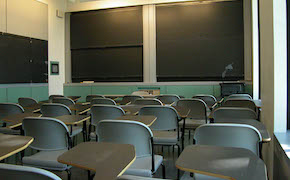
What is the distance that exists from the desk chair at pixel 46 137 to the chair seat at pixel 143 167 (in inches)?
25.5

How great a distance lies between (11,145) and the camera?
5.37 ft

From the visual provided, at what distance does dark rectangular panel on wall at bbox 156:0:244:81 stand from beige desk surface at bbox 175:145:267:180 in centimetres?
677

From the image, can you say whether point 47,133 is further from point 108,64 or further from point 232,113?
point 108,64

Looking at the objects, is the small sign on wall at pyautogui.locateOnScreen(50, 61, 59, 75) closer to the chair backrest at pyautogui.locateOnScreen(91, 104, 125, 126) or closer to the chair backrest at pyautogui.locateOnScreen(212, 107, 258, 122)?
the chair backrest at pyautogui.locateOnScreen(91, 104, 125, 126)

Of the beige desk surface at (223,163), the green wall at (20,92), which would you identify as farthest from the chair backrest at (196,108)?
the green wall at (20,92)

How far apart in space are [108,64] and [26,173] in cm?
813

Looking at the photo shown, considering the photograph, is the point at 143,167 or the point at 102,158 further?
the point at 143,167

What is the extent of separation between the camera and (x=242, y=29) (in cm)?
776

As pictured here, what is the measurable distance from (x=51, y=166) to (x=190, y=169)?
138cm

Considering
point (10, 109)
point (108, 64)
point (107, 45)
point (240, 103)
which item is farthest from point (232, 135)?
point (107, 45)

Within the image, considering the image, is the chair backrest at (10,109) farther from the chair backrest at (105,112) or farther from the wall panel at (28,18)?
the wall panel at (28,18)

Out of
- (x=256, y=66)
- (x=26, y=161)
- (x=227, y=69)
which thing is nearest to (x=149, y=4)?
(x=227, y=69)

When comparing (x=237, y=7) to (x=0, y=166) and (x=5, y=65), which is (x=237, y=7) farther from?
(x=0, y=166)

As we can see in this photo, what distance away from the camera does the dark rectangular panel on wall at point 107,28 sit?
866cm
